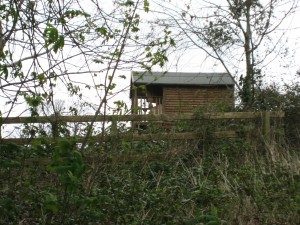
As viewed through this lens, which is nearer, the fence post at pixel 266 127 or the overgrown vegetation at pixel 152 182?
the overgrown vegetation at pixel 152 182

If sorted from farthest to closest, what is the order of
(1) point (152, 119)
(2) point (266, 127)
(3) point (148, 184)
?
(2) point (266, 127) < (1) point (152, 119) < (3) point (148, 184)

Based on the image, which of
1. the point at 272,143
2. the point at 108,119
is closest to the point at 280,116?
the point at 272,143

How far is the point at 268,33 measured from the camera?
15.9 meters

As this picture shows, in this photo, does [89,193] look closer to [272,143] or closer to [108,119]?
→ [108,119]

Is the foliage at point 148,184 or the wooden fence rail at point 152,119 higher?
the wooden fence rail at point 152,119

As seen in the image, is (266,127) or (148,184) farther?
(266,127)

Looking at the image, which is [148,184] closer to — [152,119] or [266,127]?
[152,119]

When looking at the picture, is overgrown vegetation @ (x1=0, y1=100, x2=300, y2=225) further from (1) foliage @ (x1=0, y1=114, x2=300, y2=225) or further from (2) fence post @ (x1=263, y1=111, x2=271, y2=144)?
(2) fence post @ (x1=263, y1=111, x2=271, y2=144)

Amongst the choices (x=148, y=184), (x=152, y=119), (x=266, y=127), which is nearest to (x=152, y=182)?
(x=148, y=184)

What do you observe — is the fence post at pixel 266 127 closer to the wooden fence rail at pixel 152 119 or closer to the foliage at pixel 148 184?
the wooden fence rail at pixel 152 119

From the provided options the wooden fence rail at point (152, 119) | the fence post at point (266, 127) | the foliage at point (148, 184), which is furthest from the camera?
the fence post at point (266, 127)

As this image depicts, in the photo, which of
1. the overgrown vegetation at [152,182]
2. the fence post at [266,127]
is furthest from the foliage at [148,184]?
the fence post at [266,127]

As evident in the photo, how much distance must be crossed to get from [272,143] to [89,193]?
5366 mm

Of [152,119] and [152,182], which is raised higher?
[152,119]
